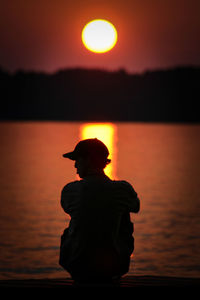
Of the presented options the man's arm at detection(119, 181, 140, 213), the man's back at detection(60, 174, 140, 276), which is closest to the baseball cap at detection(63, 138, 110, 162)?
the man's back at detection(60, 174, 140, 276)

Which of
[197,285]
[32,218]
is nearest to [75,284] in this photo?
[197,285]

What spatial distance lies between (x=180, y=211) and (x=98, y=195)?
62.1 ft

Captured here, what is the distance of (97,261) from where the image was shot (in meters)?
4.39

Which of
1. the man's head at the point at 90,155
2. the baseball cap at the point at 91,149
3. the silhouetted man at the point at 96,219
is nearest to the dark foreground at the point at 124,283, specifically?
the silhouetted man at the point at 96,219

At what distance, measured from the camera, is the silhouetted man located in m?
4.36

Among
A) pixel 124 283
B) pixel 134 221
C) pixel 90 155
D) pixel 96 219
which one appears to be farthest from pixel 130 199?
pixel 134 221

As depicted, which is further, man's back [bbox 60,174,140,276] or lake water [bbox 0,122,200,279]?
lake water [bbox 0,122,200,279]

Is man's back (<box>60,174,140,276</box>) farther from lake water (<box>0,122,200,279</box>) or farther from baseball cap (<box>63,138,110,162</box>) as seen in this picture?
lake water (<box>0,122,200,279</box>)

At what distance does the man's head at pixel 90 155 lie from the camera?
439 cm

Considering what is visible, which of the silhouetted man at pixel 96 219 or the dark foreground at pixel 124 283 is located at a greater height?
the silhouetted man at pixel 96 219

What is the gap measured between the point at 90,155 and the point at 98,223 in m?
0.47

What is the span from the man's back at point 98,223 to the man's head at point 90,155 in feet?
0.20

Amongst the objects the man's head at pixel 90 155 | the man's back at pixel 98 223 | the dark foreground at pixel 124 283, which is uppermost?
the man's head at pixel 90 155

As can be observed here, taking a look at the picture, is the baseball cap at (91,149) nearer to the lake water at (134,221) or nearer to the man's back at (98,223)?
the man's back at (98,223)
